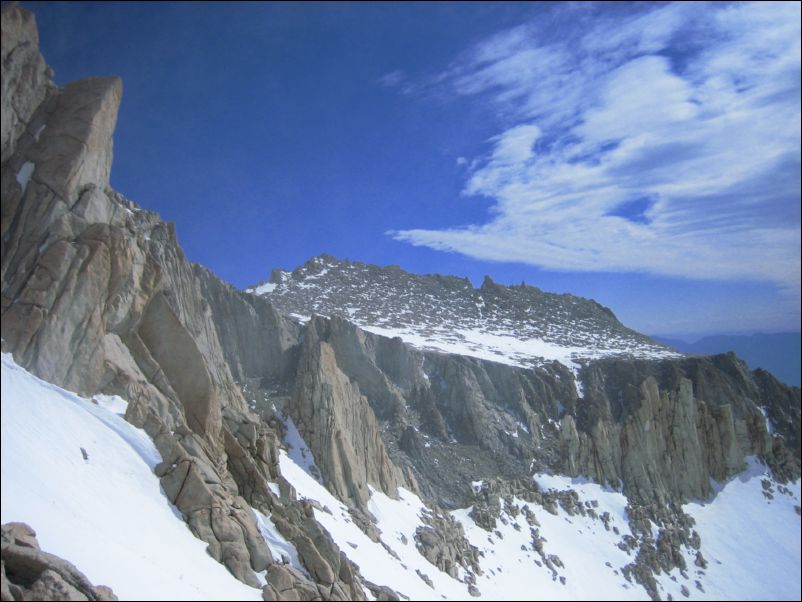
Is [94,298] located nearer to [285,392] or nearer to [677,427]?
[285,392]

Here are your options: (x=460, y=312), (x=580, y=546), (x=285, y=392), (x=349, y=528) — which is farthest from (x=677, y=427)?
(x=460, y=312)

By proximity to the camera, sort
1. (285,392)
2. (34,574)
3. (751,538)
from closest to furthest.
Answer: (34,574) → (285,392) → (751,538)

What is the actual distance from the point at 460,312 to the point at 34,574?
10636 cm

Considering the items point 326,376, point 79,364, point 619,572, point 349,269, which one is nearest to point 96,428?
point 79,364

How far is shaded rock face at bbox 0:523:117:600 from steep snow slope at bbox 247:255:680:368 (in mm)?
65798

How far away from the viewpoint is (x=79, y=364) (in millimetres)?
A: 15461

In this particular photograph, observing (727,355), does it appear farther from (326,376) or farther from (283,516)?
(283,516)

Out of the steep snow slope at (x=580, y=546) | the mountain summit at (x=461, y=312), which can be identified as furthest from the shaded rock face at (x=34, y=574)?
the mountain summit at (x=461, y=312)

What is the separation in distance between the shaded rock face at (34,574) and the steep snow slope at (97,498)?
0.47 meters

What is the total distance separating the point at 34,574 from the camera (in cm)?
999

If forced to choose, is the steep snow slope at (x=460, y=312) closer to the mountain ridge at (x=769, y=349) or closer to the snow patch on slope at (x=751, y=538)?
the mountain ridge at (x=769, y=349)

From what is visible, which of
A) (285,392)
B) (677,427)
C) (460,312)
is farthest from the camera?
(460,312)

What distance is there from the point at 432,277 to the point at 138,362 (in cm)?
12001

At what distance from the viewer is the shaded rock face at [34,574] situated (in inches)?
377
